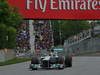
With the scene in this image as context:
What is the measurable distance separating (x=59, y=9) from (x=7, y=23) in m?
6.65

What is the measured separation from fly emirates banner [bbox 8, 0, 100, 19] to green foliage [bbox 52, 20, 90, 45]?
220 feet

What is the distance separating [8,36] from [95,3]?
10685 mm

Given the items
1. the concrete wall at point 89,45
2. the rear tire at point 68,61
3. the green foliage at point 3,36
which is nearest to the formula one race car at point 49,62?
the rear tire at point 68,61

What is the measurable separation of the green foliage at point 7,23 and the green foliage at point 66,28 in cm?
6413

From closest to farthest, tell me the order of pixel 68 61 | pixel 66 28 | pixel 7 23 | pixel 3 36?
1. pixel 68 61
2. pixel 3 36
3. pixel 7 23
4. pixel 66 28

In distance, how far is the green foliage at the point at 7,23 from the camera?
41094mm

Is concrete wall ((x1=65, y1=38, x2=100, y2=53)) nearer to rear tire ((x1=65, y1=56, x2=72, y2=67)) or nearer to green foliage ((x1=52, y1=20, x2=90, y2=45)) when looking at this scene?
rear tire ((x1=65, y1=56, x2=72, y2=67))

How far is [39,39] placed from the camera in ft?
211

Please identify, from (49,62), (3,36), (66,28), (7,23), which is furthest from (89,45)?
(66,28)

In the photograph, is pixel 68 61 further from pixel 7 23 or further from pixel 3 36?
pixel 7 23

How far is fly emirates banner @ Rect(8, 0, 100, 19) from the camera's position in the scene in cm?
3947

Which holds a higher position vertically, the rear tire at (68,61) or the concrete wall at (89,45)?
the rear tire at (68,61)

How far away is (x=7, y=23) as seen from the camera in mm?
42844

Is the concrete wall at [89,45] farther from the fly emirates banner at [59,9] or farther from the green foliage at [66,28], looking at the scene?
the green foliage at [66,28]
